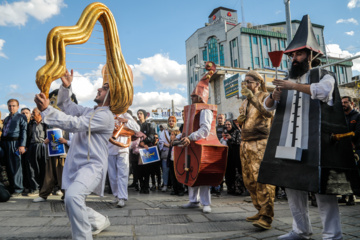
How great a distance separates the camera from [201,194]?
4.99m

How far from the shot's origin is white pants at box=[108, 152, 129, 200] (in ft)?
18.2

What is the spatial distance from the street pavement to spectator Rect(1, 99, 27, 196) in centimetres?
97

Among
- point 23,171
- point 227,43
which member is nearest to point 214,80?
point 227,43

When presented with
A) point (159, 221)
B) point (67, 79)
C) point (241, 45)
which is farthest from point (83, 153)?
point (241, 45)

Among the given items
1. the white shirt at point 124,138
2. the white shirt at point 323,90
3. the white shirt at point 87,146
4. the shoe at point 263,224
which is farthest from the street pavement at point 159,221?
the white shirt at point 323,90

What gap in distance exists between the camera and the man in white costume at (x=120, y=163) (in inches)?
218

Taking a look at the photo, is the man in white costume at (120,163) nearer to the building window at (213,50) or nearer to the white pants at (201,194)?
the white pants at (201,194)

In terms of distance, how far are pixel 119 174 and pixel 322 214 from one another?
13.0ft

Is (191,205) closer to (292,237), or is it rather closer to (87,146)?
(292,237)

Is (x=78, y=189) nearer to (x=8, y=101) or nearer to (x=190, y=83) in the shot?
(x=8, y=101)

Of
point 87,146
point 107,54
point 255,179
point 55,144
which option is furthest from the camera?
point 55,144

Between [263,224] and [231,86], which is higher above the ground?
[231,86]

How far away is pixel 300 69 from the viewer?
10.2 feet

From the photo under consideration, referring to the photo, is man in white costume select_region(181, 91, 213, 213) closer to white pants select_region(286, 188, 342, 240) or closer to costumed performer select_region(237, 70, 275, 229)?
costumed performer select_region(237, 70, 275, 229)
